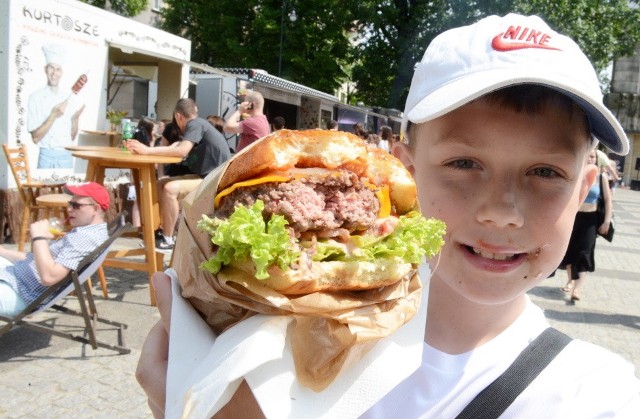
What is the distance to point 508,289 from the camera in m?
1.44

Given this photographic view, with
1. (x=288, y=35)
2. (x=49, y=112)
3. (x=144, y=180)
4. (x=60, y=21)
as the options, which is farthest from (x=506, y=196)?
(x=288, y=35)

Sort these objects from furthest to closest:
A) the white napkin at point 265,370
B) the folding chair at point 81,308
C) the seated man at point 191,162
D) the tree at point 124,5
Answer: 1. the tree at point 124,5
2. the seated man at point 191,162
3. the folding chair at point 81,308
4. the white napkin at point 265,370

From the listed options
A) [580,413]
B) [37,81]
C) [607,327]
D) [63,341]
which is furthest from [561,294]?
[37,81]

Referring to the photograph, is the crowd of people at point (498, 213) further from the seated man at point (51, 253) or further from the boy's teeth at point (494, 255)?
the seated man at point (51, 253)

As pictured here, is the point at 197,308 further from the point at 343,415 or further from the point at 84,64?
the point at 84,64

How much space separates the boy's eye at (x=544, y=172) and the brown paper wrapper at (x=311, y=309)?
456 mm

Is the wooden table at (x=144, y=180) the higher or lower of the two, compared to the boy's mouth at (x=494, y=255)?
lower

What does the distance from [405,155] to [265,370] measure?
849 mm

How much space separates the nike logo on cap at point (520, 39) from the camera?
4.84 ft

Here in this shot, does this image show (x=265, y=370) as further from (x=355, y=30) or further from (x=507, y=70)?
(x=355, y=30)

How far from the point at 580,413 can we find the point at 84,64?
A: 962 cm

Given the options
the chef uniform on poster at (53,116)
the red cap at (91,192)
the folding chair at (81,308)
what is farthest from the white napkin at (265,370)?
the chef uniform on poster at (53,116)

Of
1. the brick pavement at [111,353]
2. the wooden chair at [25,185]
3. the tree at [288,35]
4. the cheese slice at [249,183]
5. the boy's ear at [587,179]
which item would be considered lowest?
the brick pavement at [111,353]

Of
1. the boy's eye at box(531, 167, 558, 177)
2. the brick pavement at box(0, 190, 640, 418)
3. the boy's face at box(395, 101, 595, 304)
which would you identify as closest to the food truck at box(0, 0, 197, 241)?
the brick pavement at box(0, 190, 640, 418)
